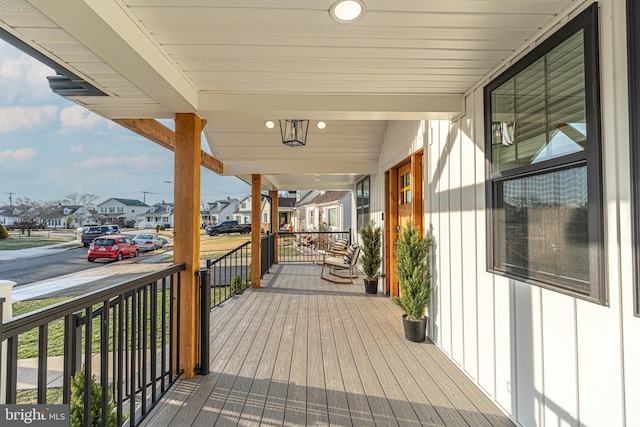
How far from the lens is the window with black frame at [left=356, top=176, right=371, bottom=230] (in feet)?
23.9

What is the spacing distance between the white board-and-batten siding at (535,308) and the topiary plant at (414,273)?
0.37ft

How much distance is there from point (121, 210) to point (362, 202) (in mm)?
6822

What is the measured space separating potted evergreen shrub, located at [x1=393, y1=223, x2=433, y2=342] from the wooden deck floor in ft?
0.62

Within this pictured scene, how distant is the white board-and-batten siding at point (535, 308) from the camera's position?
1.36 metres

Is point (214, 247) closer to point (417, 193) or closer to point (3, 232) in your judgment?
point (3, 232)

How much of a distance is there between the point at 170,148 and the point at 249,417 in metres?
3.03

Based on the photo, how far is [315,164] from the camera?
5.79 meters

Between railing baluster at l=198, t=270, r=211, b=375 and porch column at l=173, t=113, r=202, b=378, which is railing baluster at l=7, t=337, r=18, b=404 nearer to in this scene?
porch column at l=173, t=113, r=202, b=378

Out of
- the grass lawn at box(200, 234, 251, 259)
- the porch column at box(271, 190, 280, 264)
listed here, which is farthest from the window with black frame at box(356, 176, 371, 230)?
the grass lawn at box(200, 234, 251, 259)

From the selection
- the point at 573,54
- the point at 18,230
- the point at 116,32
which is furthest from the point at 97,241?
the point at 573,54

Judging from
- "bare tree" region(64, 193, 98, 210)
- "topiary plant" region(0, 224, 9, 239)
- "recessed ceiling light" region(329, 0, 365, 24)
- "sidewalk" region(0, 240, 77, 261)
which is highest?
"recessed ceiling light" region(329, 0, 365, 24)

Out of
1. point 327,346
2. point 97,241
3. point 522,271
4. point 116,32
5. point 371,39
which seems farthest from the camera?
point 97,241

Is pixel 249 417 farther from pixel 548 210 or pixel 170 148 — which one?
pixel 170 148

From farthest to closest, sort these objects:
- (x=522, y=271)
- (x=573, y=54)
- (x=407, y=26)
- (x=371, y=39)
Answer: (x=522, y=271), (x=371, y=39), (x=407, y=26), (x=573, y=54)
